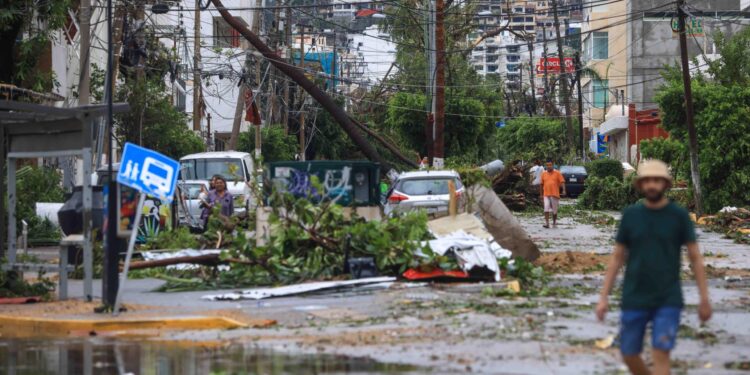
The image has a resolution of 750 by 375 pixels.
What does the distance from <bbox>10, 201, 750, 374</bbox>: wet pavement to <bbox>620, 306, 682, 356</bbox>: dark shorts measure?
143 cm

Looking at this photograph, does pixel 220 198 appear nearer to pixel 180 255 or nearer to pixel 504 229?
pixel 180 255

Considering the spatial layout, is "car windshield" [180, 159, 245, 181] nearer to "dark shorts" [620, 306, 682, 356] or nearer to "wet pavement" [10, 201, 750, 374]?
"wet pavement" [10, 201, 750, 374]

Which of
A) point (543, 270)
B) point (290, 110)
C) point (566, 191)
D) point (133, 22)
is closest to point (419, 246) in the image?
point (543, 270)

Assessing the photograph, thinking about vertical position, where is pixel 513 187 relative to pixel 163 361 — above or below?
above

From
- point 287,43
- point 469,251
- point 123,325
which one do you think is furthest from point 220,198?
point 287,43

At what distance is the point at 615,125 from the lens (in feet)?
252

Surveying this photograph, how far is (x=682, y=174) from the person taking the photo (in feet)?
132

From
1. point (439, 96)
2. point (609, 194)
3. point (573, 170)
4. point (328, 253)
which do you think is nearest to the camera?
point (328, 253)

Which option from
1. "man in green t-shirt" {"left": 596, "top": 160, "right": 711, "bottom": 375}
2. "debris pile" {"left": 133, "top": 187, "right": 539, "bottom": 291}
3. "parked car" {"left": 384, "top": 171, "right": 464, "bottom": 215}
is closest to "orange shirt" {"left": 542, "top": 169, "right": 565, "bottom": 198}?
"parked car" {"left": 384, "top": 171, "right": 464, "bottom": 215}

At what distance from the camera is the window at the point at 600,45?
92.1 m

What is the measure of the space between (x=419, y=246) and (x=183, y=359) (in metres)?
6.61

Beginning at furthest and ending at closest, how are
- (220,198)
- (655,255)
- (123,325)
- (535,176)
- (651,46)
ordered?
(651,46), (535,176), (220,198), (123,325), (655,255)

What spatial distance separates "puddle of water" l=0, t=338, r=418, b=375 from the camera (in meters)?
9.92

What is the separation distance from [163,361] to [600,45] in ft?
279
